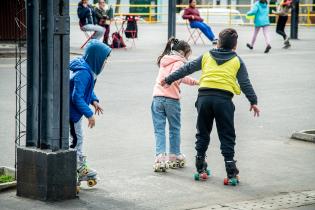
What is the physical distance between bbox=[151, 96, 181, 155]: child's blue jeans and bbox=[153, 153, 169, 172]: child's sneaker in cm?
6

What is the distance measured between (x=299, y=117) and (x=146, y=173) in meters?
4.58

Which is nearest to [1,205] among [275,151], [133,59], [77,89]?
[77,89]

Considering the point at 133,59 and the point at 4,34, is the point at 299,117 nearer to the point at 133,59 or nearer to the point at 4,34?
the point at 133,59

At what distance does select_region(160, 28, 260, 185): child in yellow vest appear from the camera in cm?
763

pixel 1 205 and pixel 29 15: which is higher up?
pixel 29 15

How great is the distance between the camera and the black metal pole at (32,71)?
6859 mm

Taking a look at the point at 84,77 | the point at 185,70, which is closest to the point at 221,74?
the point at 185,70

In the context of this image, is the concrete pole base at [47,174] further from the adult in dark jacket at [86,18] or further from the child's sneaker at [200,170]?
the adult in dark jacket at [86,18]

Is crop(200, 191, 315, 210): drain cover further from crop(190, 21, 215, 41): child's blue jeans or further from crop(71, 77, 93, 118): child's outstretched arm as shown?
crop(190, 21, 215, 41): child's blue jeans

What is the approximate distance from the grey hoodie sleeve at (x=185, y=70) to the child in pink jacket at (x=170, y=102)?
0.41 metres

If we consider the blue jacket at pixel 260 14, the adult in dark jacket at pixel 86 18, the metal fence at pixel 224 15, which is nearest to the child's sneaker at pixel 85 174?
the adult in dark jacket at pixel 86 18

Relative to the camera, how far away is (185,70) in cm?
782

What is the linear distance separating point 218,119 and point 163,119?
0.89 m

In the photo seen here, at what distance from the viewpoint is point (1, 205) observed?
670 cm
